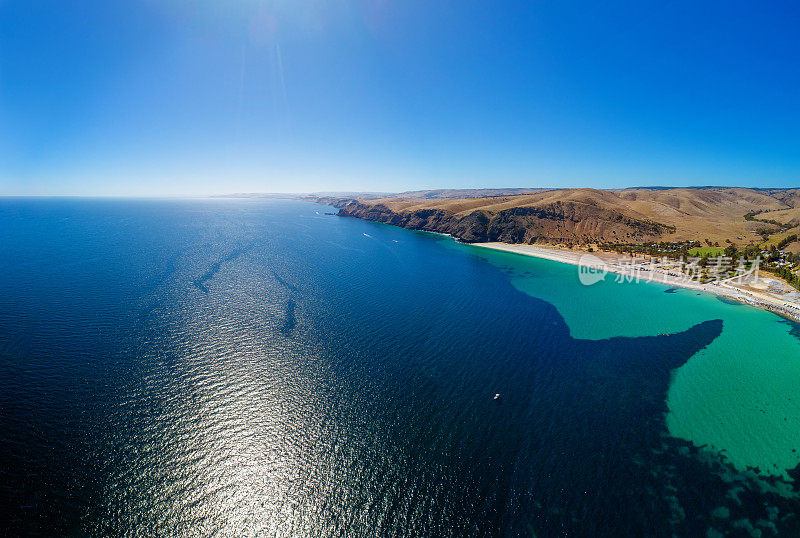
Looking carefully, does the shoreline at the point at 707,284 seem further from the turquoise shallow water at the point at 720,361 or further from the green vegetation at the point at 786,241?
the green vegetation at the point at 786,241

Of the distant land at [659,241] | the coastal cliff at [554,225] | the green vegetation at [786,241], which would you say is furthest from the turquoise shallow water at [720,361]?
the coastal cliff at [554,225]

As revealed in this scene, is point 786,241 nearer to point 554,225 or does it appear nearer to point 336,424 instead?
point 554,225

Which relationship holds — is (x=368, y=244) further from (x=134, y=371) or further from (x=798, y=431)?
(x=798, y=431)

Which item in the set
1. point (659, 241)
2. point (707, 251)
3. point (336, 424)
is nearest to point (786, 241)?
point (707, 251)

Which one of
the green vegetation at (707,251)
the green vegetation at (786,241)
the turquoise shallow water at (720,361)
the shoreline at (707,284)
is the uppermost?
the green vegetation at (786,241)

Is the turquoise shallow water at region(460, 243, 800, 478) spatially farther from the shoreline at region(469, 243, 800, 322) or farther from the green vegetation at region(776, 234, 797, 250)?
the green vegetation at region(776, 234, 797, 250)

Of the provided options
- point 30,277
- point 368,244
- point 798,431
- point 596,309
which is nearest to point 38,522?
point 798,431
